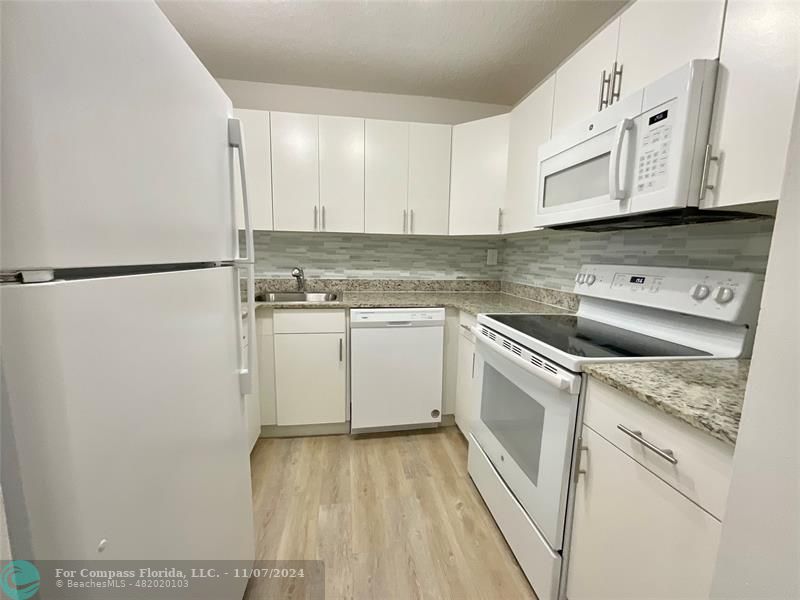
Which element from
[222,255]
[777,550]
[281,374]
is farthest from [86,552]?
[281,374]

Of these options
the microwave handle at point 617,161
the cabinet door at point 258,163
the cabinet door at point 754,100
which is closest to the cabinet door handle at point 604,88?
the microwave handle at point 617,161

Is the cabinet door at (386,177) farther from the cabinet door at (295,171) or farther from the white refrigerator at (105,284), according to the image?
the white refrigerator at (105,284)

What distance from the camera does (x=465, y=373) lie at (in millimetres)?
2115

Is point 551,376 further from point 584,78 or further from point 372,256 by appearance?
point 372,256

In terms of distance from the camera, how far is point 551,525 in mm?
1099

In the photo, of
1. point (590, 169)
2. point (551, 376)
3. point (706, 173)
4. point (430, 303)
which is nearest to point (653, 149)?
point (706, 173)

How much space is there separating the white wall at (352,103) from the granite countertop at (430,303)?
1.35 m

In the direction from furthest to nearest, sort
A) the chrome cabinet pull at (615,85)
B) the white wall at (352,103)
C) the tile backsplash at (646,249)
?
the white wall at (352,103)
the chrome cabinet pull at (615,85)
the tile backsplash at (646,249)

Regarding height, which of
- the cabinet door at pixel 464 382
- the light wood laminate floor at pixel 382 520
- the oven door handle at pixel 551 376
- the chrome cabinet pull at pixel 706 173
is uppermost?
the chrome cabinet pull at pixel 706 173

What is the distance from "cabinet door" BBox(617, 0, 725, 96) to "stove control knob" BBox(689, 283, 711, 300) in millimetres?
669

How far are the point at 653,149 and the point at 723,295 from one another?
19.9 inches

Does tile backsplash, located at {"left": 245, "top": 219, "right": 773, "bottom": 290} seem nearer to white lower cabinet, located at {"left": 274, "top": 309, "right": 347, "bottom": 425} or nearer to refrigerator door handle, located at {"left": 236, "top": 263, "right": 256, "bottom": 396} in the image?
white lower cabinet, located at {"left": 274, "top": 309, "right": 347, "bottom": 425}

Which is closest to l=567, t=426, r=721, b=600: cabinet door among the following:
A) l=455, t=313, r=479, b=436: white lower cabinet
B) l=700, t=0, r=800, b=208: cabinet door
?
l=700, t=0, r=800, b=208: cabinet door

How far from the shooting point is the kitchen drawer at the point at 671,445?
65 centimetres
